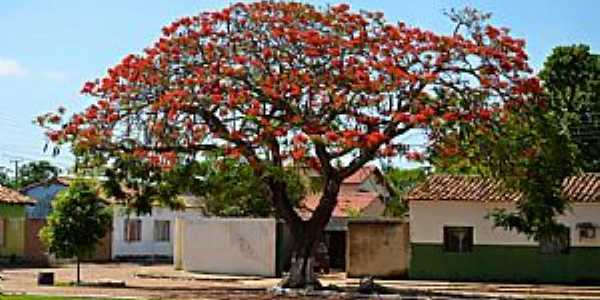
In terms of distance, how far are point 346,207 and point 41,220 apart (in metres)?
15.7

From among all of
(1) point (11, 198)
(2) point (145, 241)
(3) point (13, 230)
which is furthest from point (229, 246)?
(2) point (145, 241)

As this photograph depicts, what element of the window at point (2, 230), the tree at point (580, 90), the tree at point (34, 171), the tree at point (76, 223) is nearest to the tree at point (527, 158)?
the tree at point (76, 223)

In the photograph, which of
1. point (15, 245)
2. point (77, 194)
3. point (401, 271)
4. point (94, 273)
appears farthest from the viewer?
point (15, 245)

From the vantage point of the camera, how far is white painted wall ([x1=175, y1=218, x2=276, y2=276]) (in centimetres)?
4028

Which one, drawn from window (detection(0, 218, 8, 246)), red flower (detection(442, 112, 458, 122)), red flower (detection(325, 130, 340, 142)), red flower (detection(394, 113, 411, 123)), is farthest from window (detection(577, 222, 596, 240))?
window (detection(0, 218, 8, 246))

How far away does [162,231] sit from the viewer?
61.7 meters

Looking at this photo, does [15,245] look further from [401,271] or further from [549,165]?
[549,165]

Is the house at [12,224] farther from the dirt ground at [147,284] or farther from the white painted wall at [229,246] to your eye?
the white painted wall at [229,246]

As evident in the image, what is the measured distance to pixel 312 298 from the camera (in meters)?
28.6

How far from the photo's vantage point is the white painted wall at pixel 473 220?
36250 mm

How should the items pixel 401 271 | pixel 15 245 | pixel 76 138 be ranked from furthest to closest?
1. pixel 15 245
2. pixel 401 271
3. pixel 76 138

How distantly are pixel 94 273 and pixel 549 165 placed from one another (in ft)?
70.7

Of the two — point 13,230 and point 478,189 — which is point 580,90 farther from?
point 13,230

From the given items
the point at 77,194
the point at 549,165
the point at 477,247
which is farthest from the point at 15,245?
the point at 549,165
